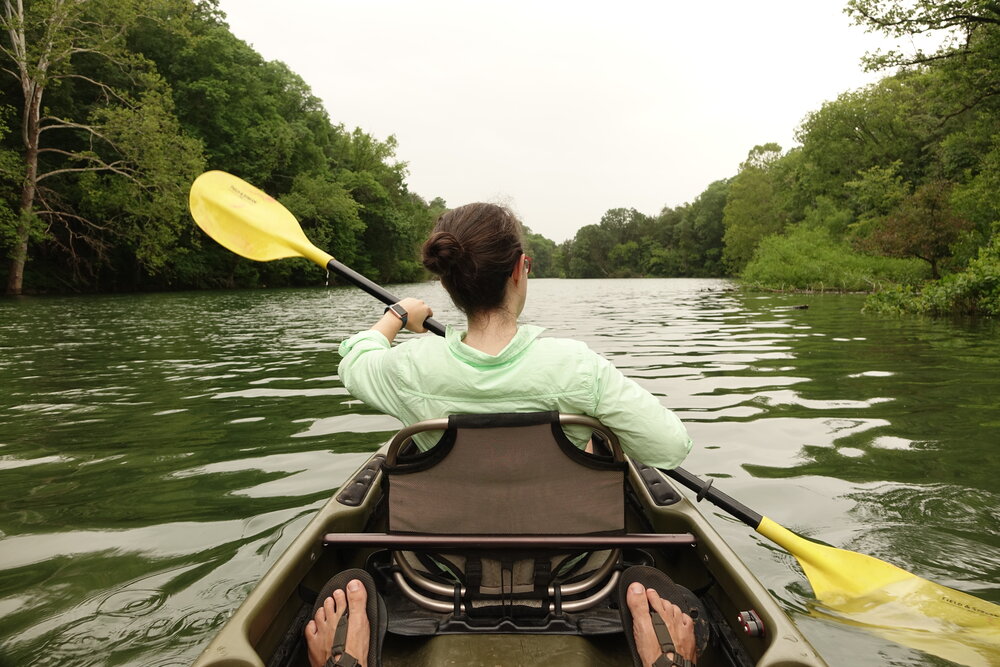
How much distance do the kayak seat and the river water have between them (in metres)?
1.02

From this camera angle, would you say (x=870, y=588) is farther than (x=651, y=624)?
Yes

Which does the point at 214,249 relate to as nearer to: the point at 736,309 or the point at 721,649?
the point at 736,309

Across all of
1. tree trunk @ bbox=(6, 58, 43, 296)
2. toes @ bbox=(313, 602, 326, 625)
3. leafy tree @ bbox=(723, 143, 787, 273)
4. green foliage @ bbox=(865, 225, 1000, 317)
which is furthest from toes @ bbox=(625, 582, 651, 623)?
leafy tree @ bbox=(723, 143, 787, 273)

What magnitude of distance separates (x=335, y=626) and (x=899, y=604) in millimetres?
2178

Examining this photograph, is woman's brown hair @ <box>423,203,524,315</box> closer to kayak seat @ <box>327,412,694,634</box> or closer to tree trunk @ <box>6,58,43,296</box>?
kayak seat @ <box>327,412,694,634</box>

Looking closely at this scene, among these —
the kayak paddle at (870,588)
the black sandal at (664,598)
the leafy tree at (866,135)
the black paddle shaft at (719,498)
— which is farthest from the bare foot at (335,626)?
the leafy tree at (866,135)

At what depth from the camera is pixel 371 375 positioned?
2.01 metres

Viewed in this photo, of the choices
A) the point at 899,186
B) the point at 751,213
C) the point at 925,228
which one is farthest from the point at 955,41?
the point at 751,213

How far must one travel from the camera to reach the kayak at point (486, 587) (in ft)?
5.95

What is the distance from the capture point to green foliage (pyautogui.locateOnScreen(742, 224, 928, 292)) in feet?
83.9

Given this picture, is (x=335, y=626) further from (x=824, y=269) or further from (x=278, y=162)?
(x=278, y=162)

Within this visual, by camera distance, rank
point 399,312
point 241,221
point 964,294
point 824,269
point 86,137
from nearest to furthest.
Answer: point 399,312 < point 241,221 < point 964,294 < point 86,137 < point 824,269

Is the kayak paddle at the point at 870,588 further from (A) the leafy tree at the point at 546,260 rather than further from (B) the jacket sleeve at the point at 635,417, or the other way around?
(A) the leafy tree at the point at 546,260

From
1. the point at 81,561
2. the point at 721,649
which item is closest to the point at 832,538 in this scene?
the point at 721,649
